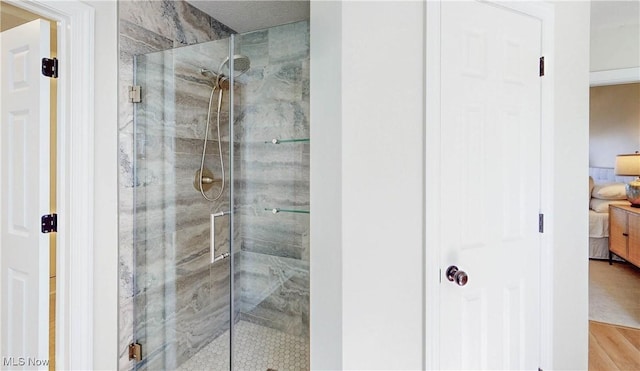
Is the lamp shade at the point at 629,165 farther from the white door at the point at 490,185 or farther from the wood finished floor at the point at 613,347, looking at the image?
the white door at the point at 490,185

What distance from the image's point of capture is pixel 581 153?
5.69 ft

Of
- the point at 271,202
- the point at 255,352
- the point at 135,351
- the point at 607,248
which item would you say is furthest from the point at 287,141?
the point at 607,248

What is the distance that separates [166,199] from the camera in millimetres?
2049

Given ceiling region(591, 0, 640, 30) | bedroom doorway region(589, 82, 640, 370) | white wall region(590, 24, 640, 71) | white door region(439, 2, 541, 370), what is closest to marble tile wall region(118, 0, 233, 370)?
white door region(439, 2, 541, 370)

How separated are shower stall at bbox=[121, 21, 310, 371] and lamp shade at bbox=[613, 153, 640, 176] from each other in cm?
418

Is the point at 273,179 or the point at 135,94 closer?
the point at 135,94

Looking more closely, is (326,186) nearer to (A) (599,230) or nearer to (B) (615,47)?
(B) (615,47)
